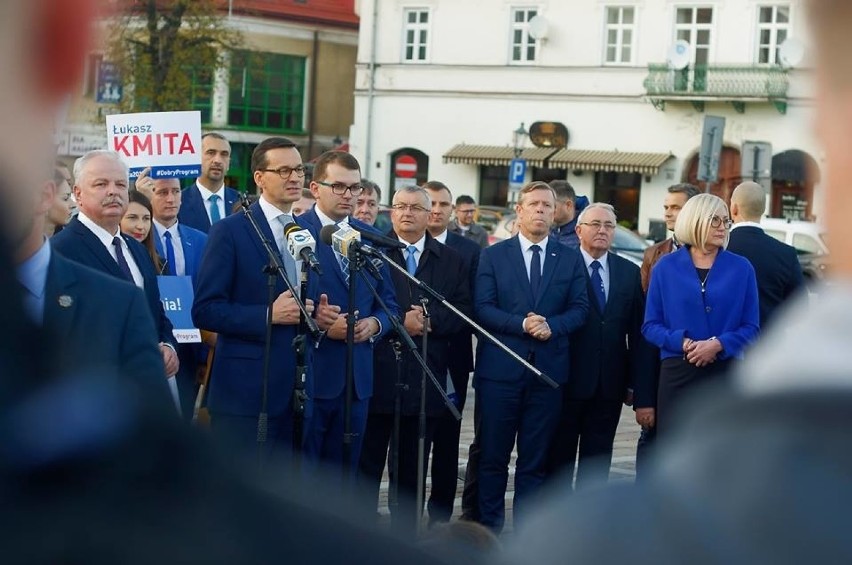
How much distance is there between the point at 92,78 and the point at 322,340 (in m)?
7.17

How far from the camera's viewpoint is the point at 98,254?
6660 mm

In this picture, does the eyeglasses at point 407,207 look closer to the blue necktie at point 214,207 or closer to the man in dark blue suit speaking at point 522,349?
the man in dark blue suit speaking at point 522,349

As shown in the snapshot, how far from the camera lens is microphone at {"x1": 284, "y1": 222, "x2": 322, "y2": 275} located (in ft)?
24.2

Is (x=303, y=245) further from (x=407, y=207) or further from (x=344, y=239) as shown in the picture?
(x=407, y=207)

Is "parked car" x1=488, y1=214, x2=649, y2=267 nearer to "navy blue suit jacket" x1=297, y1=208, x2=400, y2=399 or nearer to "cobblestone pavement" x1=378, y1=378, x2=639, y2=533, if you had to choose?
"cobblestone pavement" x1=378, y1=378, x2=639, y2=533

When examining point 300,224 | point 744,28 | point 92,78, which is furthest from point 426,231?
point 744,28

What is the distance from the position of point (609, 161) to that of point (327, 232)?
125ft

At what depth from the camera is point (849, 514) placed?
2.40 ft

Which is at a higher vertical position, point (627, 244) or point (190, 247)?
point (627, 244)

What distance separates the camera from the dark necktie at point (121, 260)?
671 centimetres

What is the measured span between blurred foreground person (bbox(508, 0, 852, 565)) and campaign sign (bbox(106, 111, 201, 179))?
31.2 ft

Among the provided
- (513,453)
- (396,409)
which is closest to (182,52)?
(513,453)

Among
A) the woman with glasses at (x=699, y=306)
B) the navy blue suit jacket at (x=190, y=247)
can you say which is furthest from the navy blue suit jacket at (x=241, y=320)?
the woman with glasses at (x=699, y=306)

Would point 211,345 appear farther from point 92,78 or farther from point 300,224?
point 92,78
